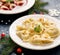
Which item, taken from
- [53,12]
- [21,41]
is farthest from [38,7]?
[21,41]

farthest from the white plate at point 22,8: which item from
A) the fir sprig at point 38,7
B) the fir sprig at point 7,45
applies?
the fir sprig at point 7,45

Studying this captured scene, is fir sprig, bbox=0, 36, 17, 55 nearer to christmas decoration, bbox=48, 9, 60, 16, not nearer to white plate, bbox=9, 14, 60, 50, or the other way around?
white plate, bbox=9, 14, 60, 50

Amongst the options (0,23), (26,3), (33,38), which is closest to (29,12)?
(26,3)

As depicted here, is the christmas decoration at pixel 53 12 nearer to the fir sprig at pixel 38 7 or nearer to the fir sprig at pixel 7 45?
the fir sprig at pixel 38 7

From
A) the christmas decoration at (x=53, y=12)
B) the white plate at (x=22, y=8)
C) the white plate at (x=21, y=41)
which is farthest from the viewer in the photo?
the christmas decoration at (x=53, y=12)

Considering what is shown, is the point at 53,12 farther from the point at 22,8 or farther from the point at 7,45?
the point at 7,45

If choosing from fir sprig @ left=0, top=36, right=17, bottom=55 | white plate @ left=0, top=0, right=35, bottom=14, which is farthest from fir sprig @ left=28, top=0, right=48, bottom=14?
fir sprig @ left=0, top=36, right=17, bottom=55

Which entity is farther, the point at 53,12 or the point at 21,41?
the point at 53,12

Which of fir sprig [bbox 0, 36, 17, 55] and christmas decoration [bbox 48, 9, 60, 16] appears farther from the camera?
christmas decoration [bbox 48, 9, 60, 16]

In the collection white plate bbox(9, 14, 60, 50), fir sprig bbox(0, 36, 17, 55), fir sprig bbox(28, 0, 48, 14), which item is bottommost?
fir sprig bbox(0, 36, 17, 55)

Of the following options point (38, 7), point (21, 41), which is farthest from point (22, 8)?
point (21, 41)

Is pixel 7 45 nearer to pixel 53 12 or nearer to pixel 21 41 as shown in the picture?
pixel 21 41

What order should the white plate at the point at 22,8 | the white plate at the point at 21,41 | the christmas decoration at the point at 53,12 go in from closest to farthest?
the white plate at the point at 21,41, the white plate at the point at 22,8, the christmas decoration at the point at 53,12
